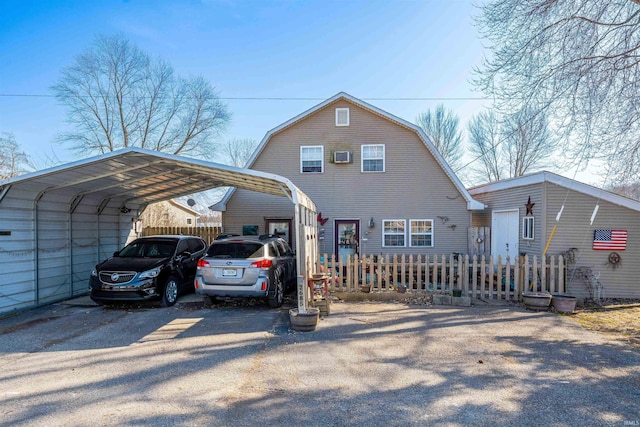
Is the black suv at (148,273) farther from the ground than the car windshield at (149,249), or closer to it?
closer to it

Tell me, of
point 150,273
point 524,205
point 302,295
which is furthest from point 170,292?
point 524,205

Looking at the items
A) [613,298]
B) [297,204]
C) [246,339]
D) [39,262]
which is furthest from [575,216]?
[39,262]

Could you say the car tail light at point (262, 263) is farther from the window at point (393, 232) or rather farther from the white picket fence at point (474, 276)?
the window at point (393, 232)

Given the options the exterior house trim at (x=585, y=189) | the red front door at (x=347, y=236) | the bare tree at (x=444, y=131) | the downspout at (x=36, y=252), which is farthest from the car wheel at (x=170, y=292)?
the bare tree at (x=444, y=131)

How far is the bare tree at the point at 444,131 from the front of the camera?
3094cm

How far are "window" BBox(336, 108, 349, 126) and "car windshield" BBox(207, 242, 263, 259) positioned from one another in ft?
23.2

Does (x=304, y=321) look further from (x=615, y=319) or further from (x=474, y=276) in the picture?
(x=615, y=319)

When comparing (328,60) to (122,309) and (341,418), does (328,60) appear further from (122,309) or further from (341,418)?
(341,418)

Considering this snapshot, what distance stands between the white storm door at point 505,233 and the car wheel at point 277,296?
7061mm

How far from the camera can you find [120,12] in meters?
13.1

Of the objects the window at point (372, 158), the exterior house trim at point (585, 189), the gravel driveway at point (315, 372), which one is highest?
the window at point (372, 158)

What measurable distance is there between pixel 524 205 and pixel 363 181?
525cm

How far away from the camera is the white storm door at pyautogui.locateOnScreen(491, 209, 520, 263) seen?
1139 centimetres

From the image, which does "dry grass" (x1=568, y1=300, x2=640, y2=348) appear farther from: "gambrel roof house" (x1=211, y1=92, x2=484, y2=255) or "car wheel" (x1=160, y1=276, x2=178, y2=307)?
"car wheel" (x1=160, y1=276, x2=178, y2=307)
